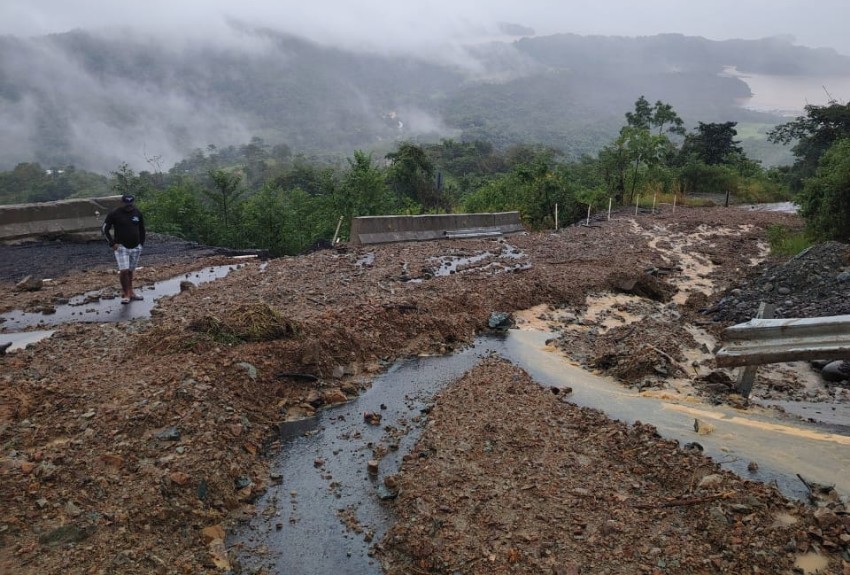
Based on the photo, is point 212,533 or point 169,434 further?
point 169,434

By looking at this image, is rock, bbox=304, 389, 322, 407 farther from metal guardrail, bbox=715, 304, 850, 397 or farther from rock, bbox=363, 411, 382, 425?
metal guardrail, bbox=715, 304, 850, 397

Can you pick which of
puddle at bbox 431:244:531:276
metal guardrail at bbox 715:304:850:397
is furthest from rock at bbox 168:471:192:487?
puddle at bbox 431:244:531:276

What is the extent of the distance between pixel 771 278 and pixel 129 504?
31.7 feet

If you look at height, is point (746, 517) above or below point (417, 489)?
above

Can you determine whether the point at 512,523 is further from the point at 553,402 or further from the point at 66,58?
the point at 66,58

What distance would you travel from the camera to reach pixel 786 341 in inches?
193

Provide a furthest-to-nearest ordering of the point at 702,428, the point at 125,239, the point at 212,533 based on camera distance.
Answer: the point at 125,239, the point at 702,428, the point at 212,533

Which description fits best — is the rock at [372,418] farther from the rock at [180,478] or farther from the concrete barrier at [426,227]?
the concrete barrier at [426,227]

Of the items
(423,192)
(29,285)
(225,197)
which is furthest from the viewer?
(423,192)

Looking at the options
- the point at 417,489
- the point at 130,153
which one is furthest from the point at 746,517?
the point at 130,153

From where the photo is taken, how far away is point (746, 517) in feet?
11.5

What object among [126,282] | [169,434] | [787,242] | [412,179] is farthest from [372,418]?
[412,179]

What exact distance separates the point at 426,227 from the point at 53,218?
8742 mm

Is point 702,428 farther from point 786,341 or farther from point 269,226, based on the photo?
point 269,226
